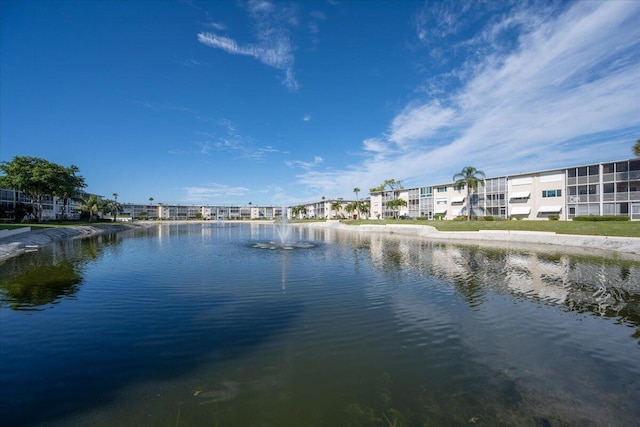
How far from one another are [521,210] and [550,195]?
587cm

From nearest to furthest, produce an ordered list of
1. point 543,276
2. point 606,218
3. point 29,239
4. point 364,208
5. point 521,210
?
1. point 543,276
2. point 29,239
3. point 606,218
4. point 521,210
5. point 364,208

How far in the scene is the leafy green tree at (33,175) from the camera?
5697 centimetres

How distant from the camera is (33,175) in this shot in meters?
57.6

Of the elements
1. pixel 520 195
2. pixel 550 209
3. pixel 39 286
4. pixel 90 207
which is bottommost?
pixel 39 286

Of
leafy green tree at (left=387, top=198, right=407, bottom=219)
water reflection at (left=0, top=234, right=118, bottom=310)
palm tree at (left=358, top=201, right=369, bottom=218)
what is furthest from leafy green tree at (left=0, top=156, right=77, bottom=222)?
palm tree at (left=358, top=201, right=369, bottom=218)

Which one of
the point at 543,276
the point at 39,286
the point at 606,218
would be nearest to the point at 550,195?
the point at 606,218

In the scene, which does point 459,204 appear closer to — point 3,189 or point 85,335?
point 85,335

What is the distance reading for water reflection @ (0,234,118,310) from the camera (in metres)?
13.0

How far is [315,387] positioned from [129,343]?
6028 mm

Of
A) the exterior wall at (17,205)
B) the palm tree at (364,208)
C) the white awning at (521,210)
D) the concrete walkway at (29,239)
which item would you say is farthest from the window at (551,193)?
the exterior wall at (17,205)

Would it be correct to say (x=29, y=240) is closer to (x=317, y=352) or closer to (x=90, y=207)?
(x=317, y=352)

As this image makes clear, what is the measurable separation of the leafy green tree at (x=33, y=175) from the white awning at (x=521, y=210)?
95.5 m

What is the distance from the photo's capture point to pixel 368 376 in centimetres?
722

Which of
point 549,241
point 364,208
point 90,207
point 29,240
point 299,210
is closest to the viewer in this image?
point 29,240
